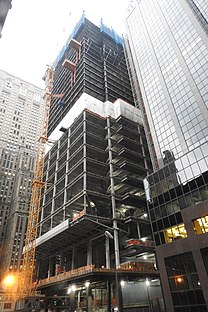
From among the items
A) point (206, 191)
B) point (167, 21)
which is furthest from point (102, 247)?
point (167, 21)

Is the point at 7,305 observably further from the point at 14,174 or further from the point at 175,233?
the point at 175,233

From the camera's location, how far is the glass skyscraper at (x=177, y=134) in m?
35.9

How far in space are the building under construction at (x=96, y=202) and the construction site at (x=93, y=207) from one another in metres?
0.25

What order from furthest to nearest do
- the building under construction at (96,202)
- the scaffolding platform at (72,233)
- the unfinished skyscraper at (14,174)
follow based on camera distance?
1. the unfinished skyscraper at (14,174)
2. the scaffolding platform at (72,233)
3. the building under construction at (96,202)

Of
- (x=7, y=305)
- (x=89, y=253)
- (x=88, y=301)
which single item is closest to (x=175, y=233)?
Answer: (x=88, y=301)

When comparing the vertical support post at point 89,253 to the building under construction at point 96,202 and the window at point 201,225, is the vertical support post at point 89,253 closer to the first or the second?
the building under construction at point 96,202

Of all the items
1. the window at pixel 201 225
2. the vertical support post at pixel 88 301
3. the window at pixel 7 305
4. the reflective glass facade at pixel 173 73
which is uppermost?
the reflective glass facade at pixel 173 73

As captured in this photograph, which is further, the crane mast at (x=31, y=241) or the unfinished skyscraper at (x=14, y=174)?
the unfinished skyscraper at (x=14, y=174)

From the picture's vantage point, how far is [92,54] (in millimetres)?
107438

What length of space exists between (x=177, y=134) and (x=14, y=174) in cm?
13426

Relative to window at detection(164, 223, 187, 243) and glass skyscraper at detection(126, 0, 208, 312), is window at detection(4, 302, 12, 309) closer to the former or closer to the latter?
glass skyscraper at detection(126, 0, 208, 312)

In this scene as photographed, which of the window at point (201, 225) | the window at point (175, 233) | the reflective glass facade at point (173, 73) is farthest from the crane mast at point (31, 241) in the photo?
the window at point (201, 225)

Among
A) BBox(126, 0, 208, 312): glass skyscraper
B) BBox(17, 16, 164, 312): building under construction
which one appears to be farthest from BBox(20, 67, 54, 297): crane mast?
BBox(126, 0, 208, 312): glass skyscraper

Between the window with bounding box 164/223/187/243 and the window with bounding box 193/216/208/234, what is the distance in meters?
2.22
